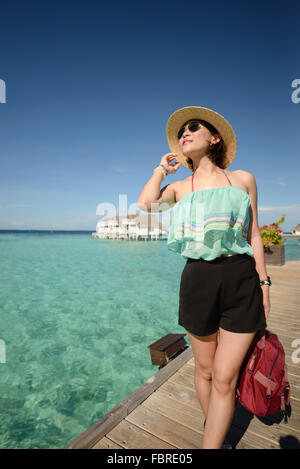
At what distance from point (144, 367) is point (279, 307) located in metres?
3.75

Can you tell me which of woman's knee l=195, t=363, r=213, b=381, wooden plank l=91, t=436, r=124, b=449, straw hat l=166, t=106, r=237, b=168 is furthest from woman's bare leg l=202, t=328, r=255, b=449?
straw hat l=166, t=106, r=237, b=168

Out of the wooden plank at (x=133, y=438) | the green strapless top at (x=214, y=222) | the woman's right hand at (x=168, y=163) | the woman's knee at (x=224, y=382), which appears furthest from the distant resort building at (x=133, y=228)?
the woman's knee at (x=224, y=382)

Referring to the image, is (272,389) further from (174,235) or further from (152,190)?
(152,190)

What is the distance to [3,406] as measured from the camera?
464cm

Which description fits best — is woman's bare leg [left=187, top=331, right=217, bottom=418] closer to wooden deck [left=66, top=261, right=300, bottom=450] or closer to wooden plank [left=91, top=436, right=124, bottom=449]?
wooden deck [left=66, top=261, right=300, bottom=450]

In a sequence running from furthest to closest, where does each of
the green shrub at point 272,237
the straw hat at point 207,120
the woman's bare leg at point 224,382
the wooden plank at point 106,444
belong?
1. the green shrub at point 272,237
2. the wooden plank at point 106,444
3. the straw hat at point 207,120
4. the woman's bare leg at point 224,382

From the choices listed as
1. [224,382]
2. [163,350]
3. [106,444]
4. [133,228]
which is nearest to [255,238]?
[224,382]

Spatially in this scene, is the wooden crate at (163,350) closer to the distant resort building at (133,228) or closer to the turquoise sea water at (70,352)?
the turquoise sea water at (70,352)

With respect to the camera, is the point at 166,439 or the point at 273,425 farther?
the point at 273,425

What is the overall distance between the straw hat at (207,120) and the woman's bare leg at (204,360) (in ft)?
4.57

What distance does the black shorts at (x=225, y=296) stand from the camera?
1495 millimetres

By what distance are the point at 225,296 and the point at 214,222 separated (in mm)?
481

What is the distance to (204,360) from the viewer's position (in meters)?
1.69
